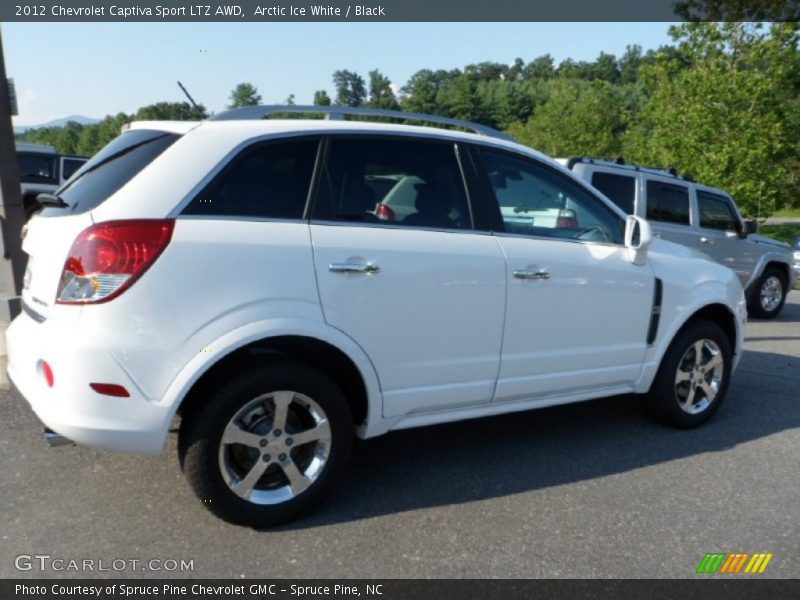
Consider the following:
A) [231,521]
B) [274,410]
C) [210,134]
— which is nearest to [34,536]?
[231,521]

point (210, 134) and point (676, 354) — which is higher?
point (210, 134)

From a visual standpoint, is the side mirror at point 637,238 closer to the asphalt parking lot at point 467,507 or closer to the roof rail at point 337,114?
the roof rail at point 337,114

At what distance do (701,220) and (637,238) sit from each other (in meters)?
5.79

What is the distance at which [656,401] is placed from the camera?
467 centimetres

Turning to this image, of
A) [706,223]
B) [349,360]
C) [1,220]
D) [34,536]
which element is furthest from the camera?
[706,223]

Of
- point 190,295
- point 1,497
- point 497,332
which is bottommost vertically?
point 1,497

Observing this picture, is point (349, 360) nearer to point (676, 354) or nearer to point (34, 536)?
point (34, 536)

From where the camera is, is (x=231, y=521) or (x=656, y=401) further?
(x=656, y=401)

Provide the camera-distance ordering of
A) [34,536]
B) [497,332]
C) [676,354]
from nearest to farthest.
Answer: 1. [34,536]
2. [497,332]
3. [676,354]

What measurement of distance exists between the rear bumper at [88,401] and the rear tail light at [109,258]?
0.53 ft

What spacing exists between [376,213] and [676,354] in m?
2.33

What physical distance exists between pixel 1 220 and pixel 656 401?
4988 millimetres

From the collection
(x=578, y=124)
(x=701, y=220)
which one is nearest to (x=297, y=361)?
(x=701, y=220)

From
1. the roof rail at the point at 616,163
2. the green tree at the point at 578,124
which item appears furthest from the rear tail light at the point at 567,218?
the green tree at the point at 578,124
